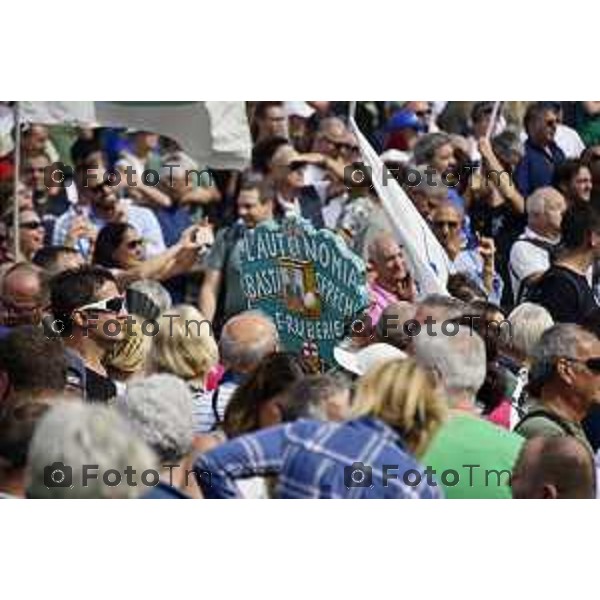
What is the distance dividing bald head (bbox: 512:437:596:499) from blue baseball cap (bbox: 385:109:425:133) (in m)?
1.57

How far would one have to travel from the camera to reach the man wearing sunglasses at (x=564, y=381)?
8.42 m

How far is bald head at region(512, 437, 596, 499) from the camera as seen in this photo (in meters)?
7.76

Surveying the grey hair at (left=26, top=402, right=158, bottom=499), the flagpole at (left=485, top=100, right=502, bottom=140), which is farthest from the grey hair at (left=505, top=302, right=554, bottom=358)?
the grey hair at (left=26, top=402, right=158, bottom=499)

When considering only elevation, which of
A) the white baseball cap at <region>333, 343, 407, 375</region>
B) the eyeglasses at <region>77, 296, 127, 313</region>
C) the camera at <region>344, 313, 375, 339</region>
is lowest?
the white baseball cap at <region>333, 343, 407, 375</region>

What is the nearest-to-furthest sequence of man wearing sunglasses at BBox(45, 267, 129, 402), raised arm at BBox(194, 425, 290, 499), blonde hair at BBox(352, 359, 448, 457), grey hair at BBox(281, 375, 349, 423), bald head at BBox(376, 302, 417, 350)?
raised arm at BBox(194, 425, 290, 499) < blonde hair at BBox(352, 359, 448, 457) < grey hair at BBox(281, 375, 349, 423) < man wearing sunglasses at BBox(45, 267, 129, 402) < bald head at BBox(376, 302, 417, 350)

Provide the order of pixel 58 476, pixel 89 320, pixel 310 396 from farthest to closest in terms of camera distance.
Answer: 1. pixel 89 320
2. pixel 310 396
3. pixel 58 476

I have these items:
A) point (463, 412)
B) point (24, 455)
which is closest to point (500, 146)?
point (463, 412)

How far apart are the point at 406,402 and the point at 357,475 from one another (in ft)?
1.38

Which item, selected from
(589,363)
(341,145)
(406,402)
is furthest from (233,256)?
(589,363)

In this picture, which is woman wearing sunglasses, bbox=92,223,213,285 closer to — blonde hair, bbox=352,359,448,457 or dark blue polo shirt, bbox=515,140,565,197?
blonde hair, bbox=352,359,448,457

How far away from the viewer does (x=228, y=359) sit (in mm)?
8461

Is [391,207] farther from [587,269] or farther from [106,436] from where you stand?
[106,436]

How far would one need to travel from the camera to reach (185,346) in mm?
8539

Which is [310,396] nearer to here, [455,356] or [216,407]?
[216,407]
